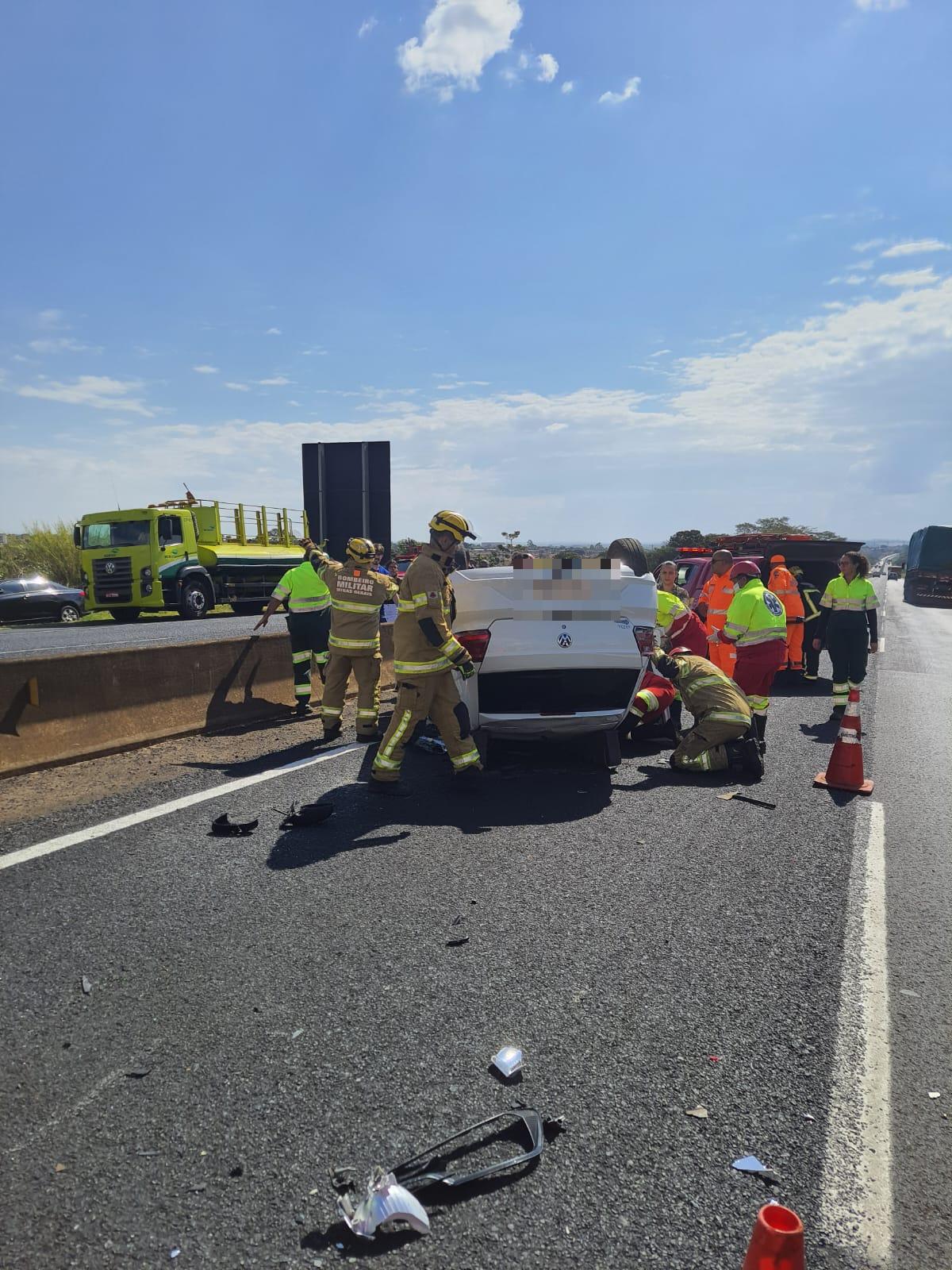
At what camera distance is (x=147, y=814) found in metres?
5.52

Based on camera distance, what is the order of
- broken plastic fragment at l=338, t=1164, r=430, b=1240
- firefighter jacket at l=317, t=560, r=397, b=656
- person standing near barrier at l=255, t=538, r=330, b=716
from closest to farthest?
1. broken plastic fragment at l=338, t=1164, r=430, b=1240
2. firefighter jacket at l=317, t=560, r=397, b=656
3. person standing near barrier at l=255, t=538, r=330, b=716

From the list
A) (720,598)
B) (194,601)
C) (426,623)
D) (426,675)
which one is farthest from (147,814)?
(194,601)

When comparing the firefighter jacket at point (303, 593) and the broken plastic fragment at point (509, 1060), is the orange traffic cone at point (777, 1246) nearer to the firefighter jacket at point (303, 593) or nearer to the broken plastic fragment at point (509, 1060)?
the broken plastic fragment at point (509, 1060)

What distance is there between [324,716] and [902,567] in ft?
340

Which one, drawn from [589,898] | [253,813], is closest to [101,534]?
[253,813]

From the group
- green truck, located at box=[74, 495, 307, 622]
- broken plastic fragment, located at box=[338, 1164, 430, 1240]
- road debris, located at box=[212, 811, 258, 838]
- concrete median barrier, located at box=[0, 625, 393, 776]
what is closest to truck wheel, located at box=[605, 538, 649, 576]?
concrete median barrier, located at box=[0, 625, 393, 776]

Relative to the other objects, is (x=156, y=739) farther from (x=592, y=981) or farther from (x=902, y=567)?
(x=902, y=567)

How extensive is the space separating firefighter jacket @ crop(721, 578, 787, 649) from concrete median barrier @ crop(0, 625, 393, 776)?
15.3ft

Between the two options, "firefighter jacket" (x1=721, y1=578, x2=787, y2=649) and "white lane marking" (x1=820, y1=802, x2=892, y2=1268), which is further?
"firefighter jacket" (x1=721, y1=578, x2=787, y2=649)

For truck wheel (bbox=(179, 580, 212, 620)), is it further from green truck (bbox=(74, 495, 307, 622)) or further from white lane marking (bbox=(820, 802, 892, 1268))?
white lane marking (bbox=(820, 802, 892, 1268))

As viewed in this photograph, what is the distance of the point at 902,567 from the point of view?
98.8 meters

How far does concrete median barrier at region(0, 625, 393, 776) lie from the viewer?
6535 mm

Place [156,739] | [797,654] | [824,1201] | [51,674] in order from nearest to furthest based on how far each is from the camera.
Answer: [824,1201], [51,674], [156,739], [797,654]

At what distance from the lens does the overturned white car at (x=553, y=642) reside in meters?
6.25
